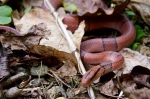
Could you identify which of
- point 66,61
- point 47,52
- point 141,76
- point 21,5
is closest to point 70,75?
point 66,61

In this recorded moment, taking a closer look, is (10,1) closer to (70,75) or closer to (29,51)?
(29,51)

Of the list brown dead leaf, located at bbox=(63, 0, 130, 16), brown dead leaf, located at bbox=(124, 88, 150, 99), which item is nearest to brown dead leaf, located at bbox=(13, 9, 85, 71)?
brown dead leaf, located at bbox=(63, 0, 130, 16)

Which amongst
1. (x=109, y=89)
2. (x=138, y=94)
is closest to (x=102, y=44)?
(x=109, y=89)

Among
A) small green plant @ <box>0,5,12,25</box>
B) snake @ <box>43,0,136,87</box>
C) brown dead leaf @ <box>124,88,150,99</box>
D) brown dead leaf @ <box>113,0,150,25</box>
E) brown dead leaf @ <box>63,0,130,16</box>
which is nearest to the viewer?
brown dead leaf @ <box>124,88,150,99</box>

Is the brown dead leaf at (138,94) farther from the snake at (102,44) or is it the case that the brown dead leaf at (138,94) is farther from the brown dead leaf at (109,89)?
the snake at (102,44)

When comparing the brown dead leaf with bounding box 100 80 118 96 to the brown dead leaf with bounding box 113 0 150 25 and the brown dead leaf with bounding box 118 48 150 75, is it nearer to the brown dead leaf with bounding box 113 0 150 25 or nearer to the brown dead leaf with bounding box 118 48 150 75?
the brown dead leaf with bounding box 118 48 150 75

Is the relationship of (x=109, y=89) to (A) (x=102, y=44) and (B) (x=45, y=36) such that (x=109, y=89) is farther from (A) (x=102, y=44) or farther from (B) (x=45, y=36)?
(B) (x=45, y=36)

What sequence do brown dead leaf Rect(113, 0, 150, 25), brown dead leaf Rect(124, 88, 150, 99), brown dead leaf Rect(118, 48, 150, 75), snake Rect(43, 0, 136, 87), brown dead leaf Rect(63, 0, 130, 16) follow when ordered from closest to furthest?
brown dead leaf Rect(124, 88, 150, 99)
snake Rect(43, 0, 136, 87)
brown dead leaf Rect(118, 48, 150, 75)
brown dead leaf Rect(63, 0, 130, 16)
brown dead leaf Rect(113, 0, 150, 25)
